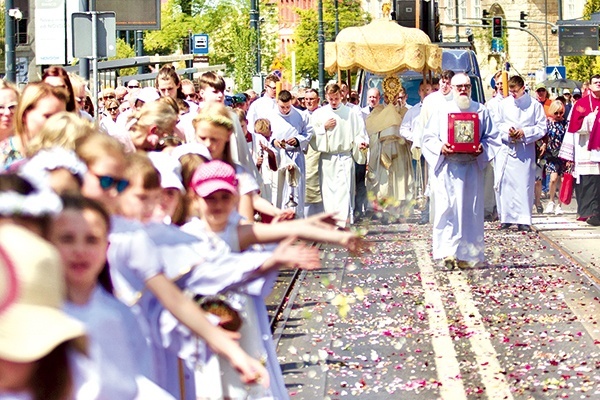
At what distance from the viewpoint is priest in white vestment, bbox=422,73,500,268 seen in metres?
14.8

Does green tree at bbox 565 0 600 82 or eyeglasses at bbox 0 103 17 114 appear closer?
eyeglasses at bbox 0 103 17 114

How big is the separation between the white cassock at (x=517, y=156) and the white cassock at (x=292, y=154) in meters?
2.66

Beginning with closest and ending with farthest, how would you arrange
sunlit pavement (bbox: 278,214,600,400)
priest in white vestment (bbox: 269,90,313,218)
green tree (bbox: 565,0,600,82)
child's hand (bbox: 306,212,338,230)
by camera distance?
child's hand (bbox: 306,212,338,230)
sunlit pavement (bbox: 278,214,600,400)
priest in white vestment (bbox: 269,90,313,218)
green tree (bbox: 565,0,600,82)

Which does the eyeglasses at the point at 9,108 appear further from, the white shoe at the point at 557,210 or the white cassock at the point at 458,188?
the white shoe at the point at 557,210

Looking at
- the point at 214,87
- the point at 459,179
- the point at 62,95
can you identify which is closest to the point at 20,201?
the point at 62,95

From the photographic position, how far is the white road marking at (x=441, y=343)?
8570 millimetres

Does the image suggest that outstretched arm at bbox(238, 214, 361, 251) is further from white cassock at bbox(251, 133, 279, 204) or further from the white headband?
white cassock at bbox(251, 133, 279, 204)

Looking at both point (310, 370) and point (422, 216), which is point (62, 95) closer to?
point (310, 370)

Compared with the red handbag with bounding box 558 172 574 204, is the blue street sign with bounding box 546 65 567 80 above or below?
above

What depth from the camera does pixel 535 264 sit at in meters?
15.1

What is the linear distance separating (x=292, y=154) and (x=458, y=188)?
5.24 metres

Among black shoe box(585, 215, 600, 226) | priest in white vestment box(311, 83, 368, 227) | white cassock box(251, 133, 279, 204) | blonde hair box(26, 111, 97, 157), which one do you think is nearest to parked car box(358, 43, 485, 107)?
priest in white vestment box(311, 83, 368, 227)

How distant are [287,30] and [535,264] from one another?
14245 cm

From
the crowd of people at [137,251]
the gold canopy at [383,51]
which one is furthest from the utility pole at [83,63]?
the gold canopy at [383,51]
